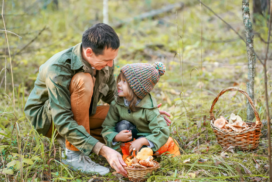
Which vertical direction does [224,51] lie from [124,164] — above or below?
above

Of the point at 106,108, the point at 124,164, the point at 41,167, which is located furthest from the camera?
the point at 106,108

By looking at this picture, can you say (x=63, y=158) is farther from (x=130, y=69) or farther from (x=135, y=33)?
(x=135, y=33)

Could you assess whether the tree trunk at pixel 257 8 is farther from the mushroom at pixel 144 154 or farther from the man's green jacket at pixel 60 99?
the mushroom at pixel 144 154

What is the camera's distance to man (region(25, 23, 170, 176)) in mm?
1986

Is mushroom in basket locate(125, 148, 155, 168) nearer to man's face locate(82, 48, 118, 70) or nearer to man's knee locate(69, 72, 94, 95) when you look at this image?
man's knee locate(69, 72, 94, 95)

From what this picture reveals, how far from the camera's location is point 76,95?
2102mm

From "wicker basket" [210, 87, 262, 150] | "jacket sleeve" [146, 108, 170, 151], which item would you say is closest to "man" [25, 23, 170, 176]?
"jacket sleeve" [146, 108, 170, 151]

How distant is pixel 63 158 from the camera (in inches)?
88.7

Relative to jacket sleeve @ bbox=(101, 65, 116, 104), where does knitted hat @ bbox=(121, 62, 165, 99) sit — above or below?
above

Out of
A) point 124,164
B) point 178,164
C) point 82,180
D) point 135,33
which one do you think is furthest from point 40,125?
point 135,33

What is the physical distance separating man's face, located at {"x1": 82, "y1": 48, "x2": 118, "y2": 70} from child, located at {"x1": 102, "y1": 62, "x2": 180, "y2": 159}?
0.64 feet

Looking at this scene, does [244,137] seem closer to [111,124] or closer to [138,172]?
[138,172]

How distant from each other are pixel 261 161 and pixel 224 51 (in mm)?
3640

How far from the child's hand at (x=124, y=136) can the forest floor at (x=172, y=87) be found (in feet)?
0.97
